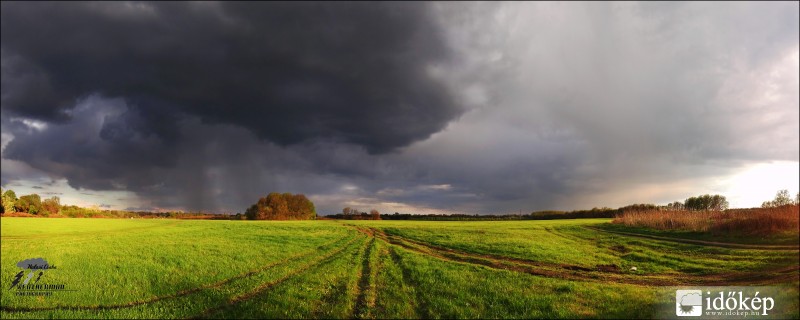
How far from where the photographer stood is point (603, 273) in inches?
725

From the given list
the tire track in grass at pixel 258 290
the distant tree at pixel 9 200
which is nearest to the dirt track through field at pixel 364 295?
the tire track in grass at pixel 258 290

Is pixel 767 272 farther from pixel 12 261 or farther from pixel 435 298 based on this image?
pixel 12 261

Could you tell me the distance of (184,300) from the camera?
54.7 feet

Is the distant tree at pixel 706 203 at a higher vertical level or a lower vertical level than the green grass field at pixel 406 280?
higher

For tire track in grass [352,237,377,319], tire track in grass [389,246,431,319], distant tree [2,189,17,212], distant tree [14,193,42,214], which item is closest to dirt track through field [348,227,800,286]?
tire track in grass [389,246,431,319]

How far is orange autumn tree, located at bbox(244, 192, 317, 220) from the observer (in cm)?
12575

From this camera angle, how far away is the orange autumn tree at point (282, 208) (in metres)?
126

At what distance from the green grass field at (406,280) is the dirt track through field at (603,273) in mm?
57

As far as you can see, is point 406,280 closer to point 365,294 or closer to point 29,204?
point 365,294

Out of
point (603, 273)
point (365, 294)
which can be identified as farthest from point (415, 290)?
point (603, 273)

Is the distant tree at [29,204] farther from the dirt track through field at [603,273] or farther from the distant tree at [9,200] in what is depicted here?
the dirt track through field at [603,273]

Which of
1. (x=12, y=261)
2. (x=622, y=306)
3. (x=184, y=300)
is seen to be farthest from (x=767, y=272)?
(x=12, y=261)

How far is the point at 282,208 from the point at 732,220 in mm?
129946

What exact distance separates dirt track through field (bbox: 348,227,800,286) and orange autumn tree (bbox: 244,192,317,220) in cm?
10788
